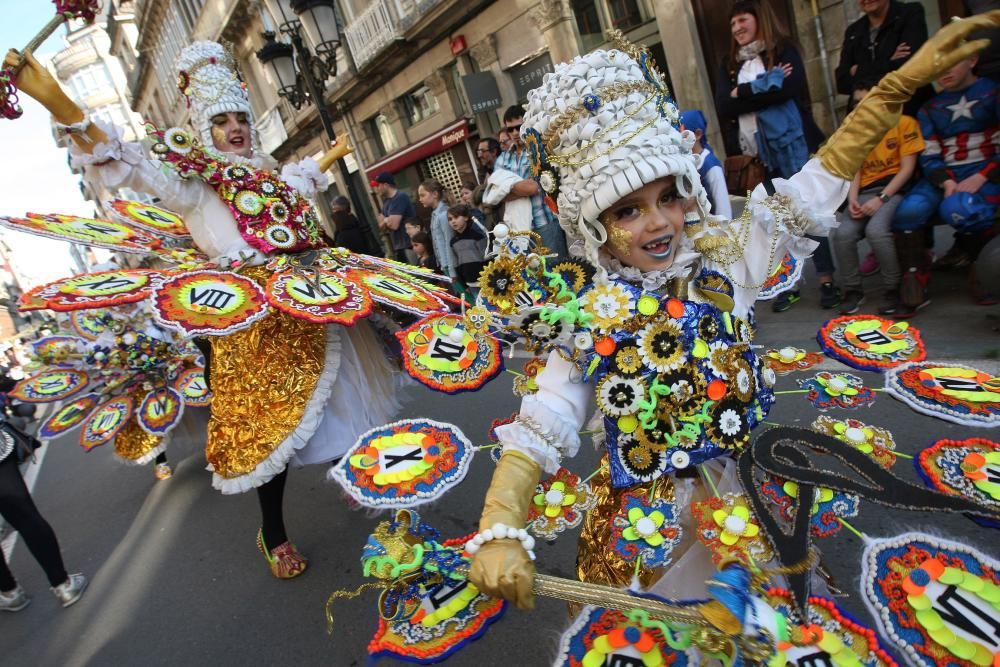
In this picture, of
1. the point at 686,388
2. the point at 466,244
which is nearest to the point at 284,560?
the point at 686,388

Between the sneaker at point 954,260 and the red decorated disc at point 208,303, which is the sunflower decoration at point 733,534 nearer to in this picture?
the red decorated disc at point 208,303

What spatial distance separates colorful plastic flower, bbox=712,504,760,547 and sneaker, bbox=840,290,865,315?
126 inches

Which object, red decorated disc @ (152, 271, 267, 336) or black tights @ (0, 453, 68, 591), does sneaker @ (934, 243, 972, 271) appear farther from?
black tights @ (0, 453, 68, 591)

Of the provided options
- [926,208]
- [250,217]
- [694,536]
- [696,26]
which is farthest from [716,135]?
[694,536]

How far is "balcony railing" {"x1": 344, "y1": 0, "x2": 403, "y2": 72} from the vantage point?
39.2 ft

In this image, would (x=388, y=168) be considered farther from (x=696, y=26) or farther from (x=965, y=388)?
(x=965, y=388)

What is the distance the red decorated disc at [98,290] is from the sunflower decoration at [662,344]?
189 cm

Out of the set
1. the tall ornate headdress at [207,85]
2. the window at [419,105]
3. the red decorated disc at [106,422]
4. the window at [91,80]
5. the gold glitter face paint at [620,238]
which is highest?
the window at [91,80]

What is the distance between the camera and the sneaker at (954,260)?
370 centimetres

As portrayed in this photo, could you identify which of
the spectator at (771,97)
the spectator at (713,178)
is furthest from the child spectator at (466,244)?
the spectator at (771,97)

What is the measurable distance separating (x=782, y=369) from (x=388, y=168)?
14.6 m

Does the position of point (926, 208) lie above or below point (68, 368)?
below

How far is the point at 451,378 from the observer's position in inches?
55.0

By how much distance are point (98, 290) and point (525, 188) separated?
2943mm
